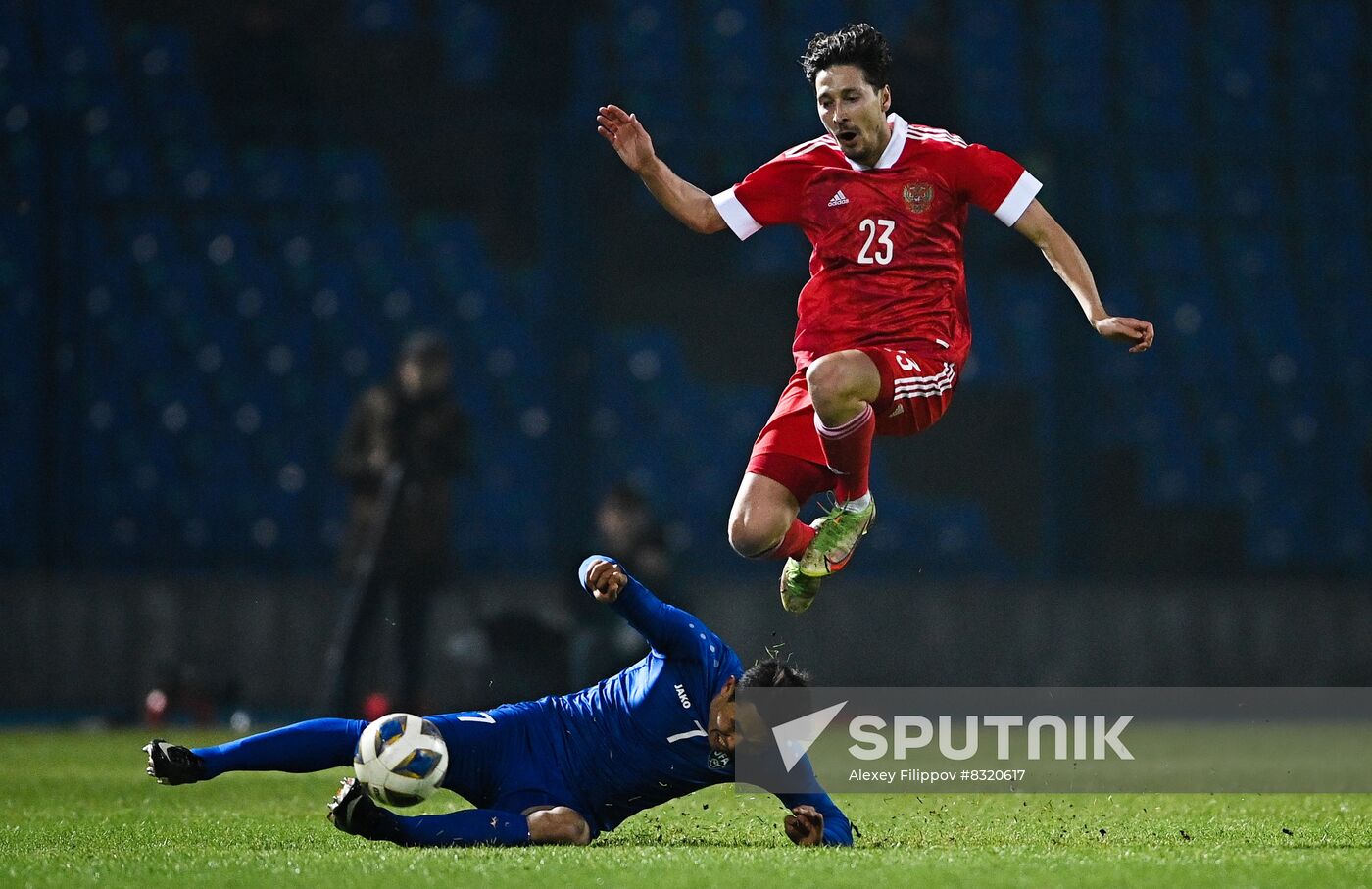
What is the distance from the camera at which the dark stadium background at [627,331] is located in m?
12.6

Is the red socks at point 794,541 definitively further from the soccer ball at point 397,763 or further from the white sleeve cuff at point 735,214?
the soccer ball at point 397,763

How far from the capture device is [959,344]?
6543 mm

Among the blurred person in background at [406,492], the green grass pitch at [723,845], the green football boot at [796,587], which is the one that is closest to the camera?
the green grass pitch at [723,845]

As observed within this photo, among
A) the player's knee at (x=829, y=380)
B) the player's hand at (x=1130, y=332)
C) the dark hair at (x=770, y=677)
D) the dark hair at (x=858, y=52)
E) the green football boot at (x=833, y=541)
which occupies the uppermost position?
the dark hair at (x=858, y=52)

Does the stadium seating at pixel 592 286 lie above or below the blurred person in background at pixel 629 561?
above

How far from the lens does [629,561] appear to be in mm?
11375

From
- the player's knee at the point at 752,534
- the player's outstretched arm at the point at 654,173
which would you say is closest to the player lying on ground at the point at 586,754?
the player's knee at the point at 752,534

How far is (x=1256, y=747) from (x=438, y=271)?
20.9 ft

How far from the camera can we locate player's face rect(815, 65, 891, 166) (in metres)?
6.18

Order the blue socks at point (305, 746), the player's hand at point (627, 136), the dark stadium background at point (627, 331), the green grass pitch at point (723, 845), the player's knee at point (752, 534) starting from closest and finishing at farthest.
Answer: the green grass pitch at point (723, 845) → the blue socks at point (305, 746) → the player's hand at point (627, 136) → the player's knee at point (752, 534) → the dark stadium background at point (627, 331)

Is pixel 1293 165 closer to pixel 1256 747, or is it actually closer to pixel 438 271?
pixel 1256 747

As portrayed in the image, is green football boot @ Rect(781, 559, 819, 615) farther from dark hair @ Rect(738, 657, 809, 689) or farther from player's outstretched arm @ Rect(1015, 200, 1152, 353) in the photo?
player's outstretched arm @ Rect(1015, 200, 1152, 353)

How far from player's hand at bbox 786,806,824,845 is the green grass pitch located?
0.16ft

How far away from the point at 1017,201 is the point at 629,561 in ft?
17.8
